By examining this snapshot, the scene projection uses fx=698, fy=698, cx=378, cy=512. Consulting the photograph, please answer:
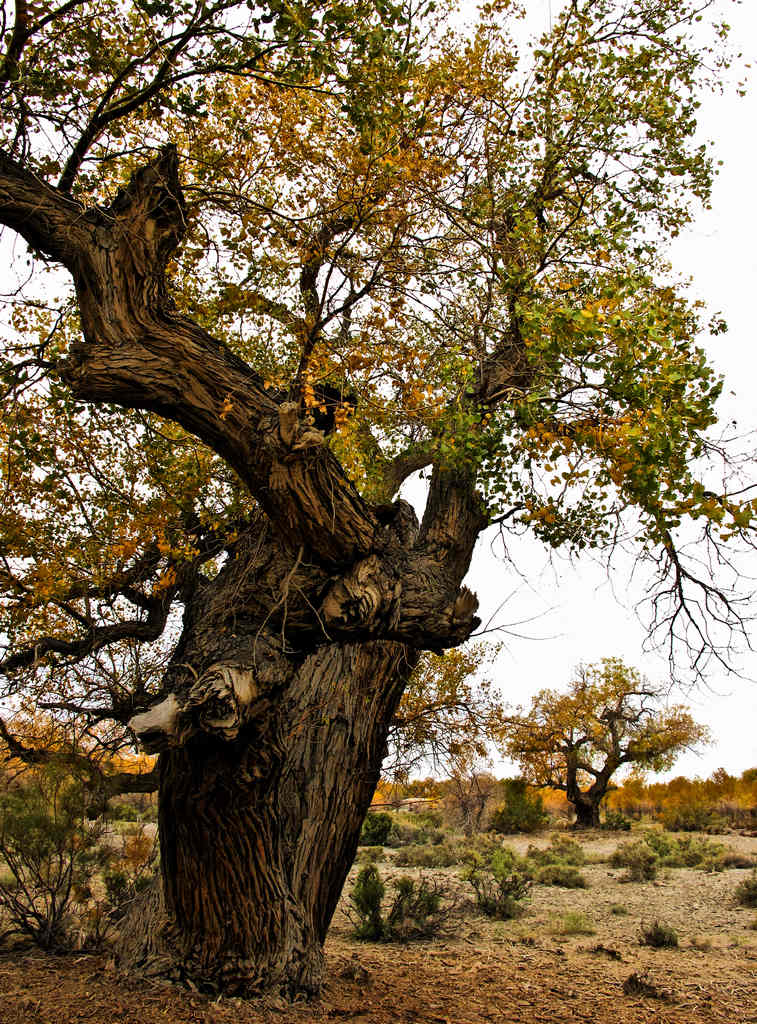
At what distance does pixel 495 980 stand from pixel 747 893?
683 centimetres

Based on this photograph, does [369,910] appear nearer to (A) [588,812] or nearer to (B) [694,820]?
(B) [694,820]

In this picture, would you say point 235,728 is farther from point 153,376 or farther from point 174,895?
point 153,376

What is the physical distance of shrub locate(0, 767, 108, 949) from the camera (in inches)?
240

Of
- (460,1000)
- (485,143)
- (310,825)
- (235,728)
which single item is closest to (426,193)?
(485,143)

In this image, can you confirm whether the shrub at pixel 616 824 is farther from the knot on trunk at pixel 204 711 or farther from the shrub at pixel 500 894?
the knot on trunk at pixel 204 711

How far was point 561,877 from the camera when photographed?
13539 mm

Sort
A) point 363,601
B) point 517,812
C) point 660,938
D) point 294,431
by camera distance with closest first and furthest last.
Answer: point 294,431 → point 363,601 → point 660,938 → point 517,812

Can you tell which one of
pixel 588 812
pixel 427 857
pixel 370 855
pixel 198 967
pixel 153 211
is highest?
pixel 153 211

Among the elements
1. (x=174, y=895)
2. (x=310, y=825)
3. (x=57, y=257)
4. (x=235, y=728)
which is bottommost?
(x=174, y=895)

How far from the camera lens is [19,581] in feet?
21.5

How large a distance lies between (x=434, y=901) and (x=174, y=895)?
20.4ft

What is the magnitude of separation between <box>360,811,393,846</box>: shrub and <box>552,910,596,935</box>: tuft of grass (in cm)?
866

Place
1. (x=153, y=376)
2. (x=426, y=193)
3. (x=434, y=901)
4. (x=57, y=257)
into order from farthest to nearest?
1. (x=434, y=901)
2. (x=426, y=193)
3. (x=57, y=257)
4. (x=153, y=376)

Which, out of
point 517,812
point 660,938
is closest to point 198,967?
point 660,938
